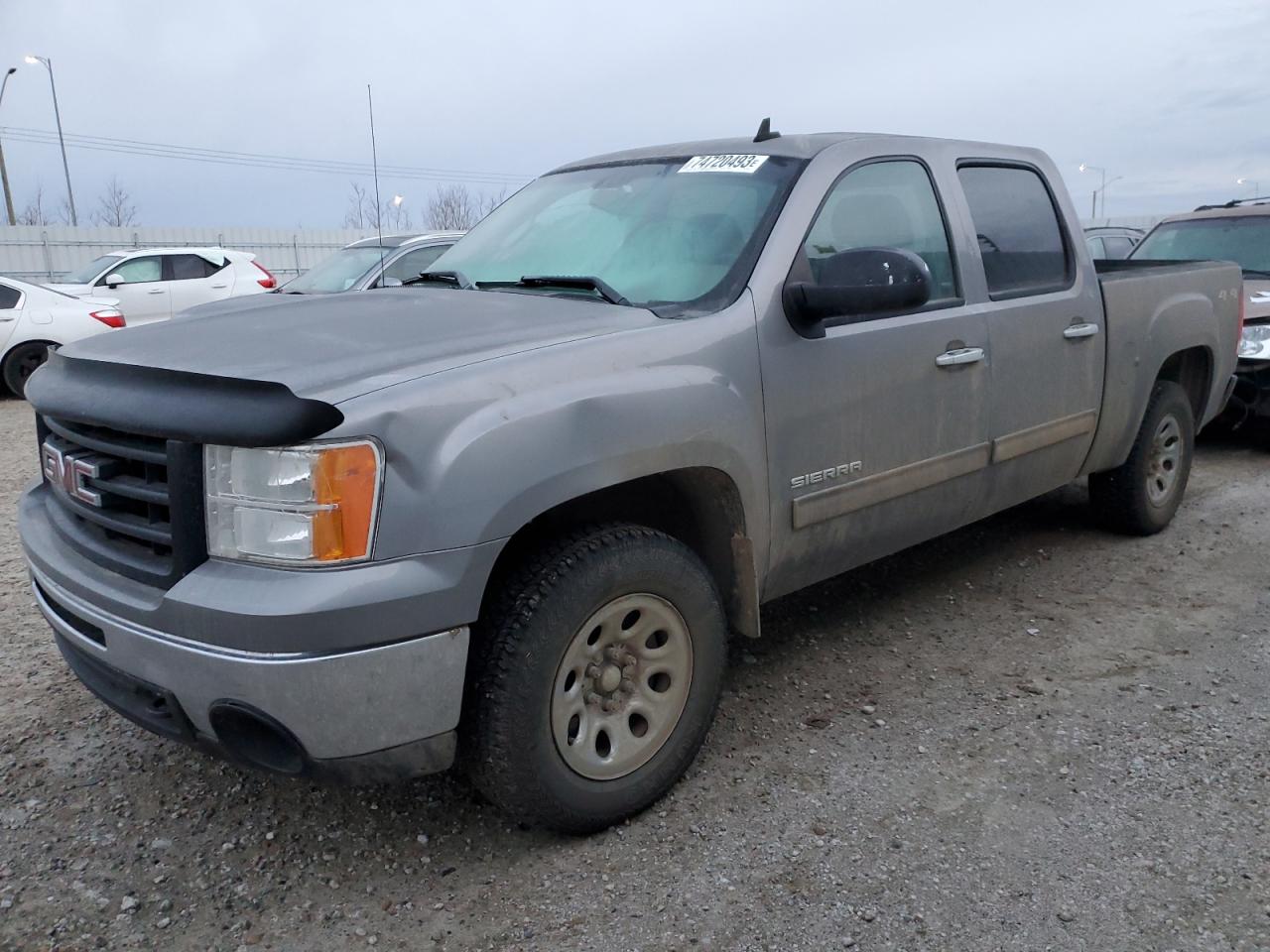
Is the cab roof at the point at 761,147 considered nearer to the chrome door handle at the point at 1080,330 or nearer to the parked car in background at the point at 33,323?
the chrome door handle at the point at 1080,330

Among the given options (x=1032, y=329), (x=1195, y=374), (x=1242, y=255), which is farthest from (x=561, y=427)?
(x=1242, y=255)

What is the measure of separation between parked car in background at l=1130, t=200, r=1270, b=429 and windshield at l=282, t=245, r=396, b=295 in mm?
6494

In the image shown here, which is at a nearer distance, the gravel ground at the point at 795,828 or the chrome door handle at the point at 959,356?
the gravel ground at the point at 795,828

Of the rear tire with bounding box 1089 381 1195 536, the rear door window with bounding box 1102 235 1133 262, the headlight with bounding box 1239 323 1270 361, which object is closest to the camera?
the rear tire with bounding box 1089 381 1195 536

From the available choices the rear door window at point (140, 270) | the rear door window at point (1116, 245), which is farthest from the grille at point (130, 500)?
the rear door window at point (1116, 245)

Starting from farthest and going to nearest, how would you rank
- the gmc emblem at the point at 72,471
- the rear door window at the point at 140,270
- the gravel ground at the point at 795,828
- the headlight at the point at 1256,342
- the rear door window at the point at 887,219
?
1. the rear door window at the point at 140,270
2. the headlight at the point at 1256,342
3. the rear door window at the point at 887,219
4. the gmc emblem at the point at 72,471
5. the gravel ground at the point at 795,828

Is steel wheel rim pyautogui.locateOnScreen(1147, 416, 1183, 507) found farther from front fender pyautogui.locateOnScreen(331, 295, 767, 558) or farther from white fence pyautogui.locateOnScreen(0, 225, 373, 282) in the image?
white fence pyautogui.locateOnScreen(0, 225, 373, 282)

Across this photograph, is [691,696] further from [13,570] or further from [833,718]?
[13,570]

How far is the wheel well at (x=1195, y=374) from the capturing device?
5320 millimetres

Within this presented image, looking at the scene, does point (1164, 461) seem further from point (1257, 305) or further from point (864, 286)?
point (864, 286)

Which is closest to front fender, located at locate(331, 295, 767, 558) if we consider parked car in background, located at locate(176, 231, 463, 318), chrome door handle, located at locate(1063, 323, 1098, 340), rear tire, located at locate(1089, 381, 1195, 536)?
chrome door handle, located at locate(1063, 323, 1098, 340)

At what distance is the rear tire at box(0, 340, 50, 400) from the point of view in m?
11.0

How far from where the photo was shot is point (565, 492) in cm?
253

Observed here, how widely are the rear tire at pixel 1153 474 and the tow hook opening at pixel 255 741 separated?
413cm
